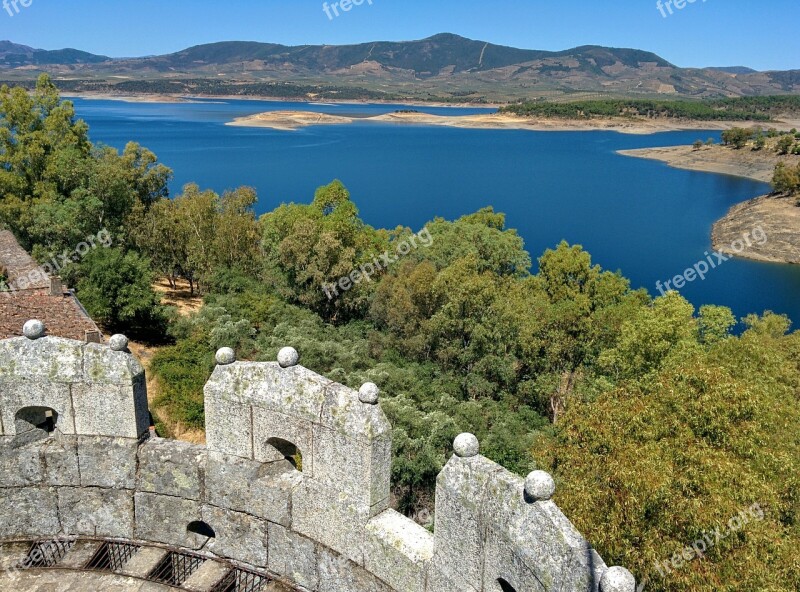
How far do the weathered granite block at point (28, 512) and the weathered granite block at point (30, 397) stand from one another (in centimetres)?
102

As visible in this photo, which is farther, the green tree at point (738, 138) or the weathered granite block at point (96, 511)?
the green tree at point (738, 138)

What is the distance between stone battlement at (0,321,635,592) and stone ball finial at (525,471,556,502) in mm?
276

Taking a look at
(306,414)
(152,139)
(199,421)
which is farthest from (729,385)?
(152,139)

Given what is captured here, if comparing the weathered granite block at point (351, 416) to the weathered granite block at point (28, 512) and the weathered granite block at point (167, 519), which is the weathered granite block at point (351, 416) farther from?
the weathered granite block at point (28, 512)

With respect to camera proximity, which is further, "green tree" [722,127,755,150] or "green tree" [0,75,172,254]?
"green tree" [722,127,755,150]

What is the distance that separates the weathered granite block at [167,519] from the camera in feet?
27.9

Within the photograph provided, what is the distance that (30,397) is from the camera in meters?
8.22

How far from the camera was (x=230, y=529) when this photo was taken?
27.3 ft

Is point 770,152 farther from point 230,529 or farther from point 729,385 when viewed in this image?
point 230,529

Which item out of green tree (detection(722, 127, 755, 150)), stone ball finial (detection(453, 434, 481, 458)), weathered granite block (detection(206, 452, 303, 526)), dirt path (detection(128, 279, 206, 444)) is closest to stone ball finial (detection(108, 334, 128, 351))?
weathered granite block (detection(206, 452, 303, 526))

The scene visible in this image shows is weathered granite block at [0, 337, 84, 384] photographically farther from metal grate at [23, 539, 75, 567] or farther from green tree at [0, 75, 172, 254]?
green tree at [0, 75, 172, 254]

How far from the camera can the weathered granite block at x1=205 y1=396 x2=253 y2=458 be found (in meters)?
7.82

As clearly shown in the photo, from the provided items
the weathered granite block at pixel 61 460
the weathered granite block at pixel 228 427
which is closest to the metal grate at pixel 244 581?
the weathered granite block at pixel 228 427

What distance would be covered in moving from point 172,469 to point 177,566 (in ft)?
4.69
